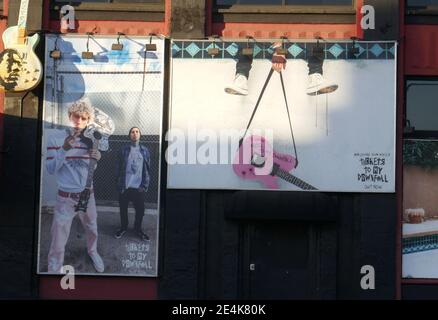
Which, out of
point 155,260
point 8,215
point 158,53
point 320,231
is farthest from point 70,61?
point 320,231

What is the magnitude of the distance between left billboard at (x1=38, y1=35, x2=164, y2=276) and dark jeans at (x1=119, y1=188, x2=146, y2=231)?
0.06 feet

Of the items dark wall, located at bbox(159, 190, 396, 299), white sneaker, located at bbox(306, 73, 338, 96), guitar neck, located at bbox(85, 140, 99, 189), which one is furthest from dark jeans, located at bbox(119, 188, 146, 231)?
white sneaker, located at bbox(306, 73, 338, 96)

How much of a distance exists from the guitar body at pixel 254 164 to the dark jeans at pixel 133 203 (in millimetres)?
1938

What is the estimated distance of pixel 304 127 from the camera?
618 inches

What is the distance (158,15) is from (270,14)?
223cm

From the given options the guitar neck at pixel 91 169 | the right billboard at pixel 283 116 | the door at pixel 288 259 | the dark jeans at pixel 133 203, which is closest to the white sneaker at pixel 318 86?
the right billboard at pixel 283 116

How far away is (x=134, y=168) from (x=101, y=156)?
0.70m

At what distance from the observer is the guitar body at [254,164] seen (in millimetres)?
15664

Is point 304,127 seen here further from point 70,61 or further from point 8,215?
point 8,215

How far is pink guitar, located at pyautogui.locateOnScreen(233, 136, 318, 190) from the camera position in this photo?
15.7 metres

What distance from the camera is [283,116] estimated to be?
15.8 meters

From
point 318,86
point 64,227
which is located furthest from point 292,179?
point 64,227

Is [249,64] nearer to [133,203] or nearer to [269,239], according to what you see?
[269,239]

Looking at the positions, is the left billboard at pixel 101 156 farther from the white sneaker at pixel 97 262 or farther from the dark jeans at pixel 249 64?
the dark jeans at pixel 249 64
